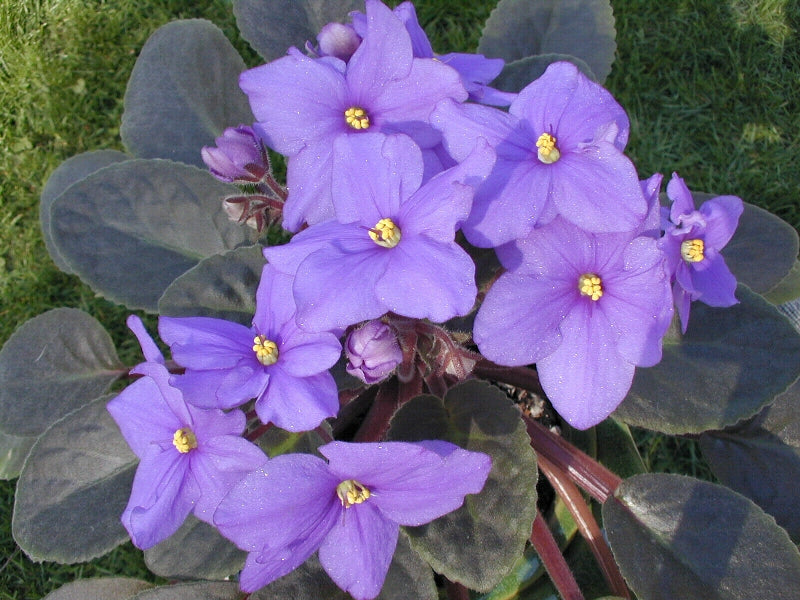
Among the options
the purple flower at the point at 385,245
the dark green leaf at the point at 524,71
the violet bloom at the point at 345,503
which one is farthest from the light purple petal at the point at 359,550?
the dark green leaf at the point at 524,71

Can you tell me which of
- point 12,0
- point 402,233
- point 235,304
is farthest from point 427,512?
point 12,0

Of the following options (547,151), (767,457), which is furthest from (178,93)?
(767,457)

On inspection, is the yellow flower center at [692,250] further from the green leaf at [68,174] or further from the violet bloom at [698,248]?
the green leaf at [68,174]

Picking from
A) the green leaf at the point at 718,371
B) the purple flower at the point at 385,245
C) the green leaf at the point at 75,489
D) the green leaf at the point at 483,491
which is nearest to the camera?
the purple flower at the point at 385,245

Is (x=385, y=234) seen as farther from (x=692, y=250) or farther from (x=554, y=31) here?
(x=554, y=31)

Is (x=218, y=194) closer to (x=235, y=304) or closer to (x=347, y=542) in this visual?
(x=235, y=304)

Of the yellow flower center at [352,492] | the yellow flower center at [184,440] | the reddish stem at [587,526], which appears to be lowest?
the reddish stem at [587,526]

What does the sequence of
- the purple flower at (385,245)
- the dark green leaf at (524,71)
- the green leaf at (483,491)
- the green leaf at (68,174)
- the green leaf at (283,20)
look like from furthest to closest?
the green leaf at (68,174) < the green leaf at (283,20) < the dark green leaf at (524,71) < the green leaf at (483,491) < the purple flower at (385,245)

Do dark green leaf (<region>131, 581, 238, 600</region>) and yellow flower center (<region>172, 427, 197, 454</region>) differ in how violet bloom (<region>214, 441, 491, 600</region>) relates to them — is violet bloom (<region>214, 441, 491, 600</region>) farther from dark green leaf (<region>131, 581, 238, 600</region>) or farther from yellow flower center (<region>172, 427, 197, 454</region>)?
dark green leaf (<region>131, 581, 238, 600</region>)
